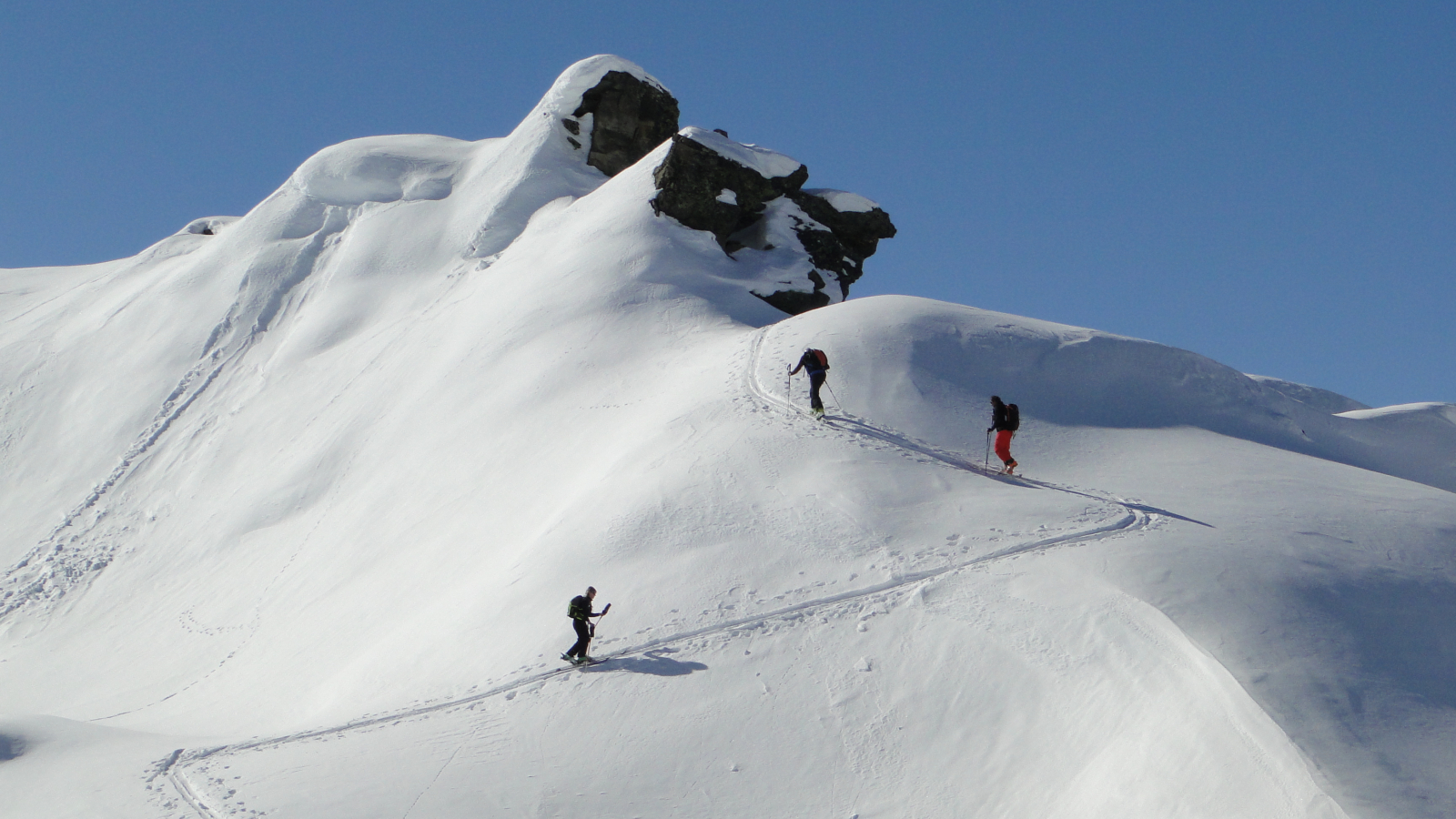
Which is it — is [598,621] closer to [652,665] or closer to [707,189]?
[652,665]

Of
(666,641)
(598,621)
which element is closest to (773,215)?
(598,621)

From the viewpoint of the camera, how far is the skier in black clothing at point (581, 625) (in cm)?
1485

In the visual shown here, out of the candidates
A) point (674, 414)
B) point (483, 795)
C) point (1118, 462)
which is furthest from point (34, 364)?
point (1118, 462)

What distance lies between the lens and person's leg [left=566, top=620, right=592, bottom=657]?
1499cm

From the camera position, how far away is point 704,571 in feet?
53.8

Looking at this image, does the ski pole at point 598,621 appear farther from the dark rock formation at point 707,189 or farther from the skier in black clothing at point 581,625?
the dark rock formation at point 707,189

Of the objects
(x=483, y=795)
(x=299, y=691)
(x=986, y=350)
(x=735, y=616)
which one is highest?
(x=986, y=350)

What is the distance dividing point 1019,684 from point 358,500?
1914cm

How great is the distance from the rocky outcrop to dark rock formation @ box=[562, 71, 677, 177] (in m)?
7.13

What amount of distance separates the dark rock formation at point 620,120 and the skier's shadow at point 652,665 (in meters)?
31.0

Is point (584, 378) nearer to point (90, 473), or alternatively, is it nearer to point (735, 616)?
point (735, 616)

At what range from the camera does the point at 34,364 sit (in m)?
40.0

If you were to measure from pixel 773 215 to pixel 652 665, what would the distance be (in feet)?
81.0

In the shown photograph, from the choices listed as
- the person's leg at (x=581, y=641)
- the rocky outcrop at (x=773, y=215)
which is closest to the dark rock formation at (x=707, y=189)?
Answer: the rocky outcrop at (x=773, y=215)
